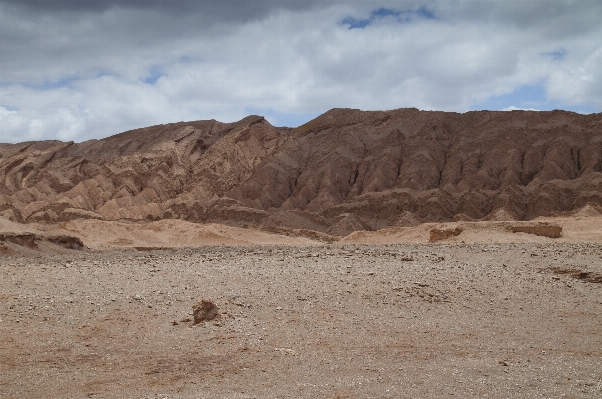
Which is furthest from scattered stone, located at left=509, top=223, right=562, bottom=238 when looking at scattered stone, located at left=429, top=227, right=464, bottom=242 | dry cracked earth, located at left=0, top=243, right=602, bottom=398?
dry cracked earth, located at left=0, top=243, right=602, bottom=398

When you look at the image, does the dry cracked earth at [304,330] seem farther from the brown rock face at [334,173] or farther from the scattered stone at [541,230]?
the brown rock face at [334,173]

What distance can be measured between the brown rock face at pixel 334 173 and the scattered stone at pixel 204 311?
1253 inches

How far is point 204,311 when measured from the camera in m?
10.8

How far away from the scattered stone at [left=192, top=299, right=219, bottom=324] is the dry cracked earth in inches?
5.8

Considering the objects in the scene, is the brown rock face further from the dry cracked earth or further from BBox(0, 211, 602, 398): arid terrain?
the dry cracked earth

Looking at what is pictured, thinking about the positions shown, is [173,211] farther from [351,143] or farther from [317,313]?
[317,313]

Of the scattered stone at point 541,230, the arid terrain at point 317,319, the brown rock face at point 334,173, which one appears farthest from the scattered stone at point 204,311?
the brown rock face at point 334,173

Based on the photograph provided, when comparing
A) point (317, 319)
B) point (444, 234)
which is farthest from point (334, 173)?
point (317, 319)

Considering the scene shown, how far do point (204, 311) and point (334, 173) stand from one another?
45005 millimetres

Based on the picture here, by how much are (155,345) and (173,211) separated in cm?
4476

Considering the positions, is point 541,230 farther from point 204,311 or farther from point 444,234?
point 204,311

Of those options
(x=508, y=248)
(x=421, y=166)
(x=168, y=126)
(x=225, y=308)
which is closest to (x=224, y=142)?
(x=168, y=126)

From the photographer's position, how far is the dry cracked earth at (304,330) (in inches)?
328

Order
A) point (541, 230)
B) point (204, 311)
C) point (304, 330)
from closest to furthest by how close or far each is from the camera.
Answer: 1. point (304, 330)
2. point (204, 311)
3. point (541, 230)
